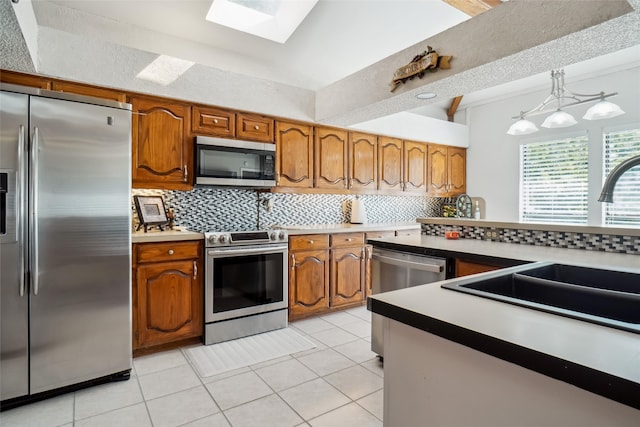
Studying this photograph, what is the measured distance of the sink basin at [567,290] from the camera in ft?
3.45

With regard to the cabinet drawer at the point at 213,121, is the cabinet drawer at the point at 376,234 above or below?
below

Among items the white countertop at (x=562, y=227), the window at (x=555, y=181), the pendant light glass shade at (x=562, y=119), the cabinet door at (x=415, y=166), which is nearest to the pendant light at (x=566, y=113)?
the pendant light glass shade at (x=562, y=119)

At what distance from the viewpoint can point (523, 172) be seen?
4.75 metres

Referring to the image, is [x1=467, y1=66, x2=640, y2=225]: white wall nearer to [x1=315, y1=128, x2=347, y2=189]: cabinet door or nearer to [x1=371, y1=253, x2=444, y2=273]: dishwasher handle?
[x1=315, y1=128, x2=347, y2=189]: cabinet door

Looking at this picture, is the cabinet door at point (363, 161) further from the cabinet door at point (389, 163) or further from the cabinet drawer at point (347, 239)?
the cabinet drawer at point (347, 239)

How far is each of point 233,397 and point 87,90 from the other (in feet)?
8.08

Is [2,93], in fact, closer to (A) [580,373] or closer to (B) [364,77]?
(B) [364,77]

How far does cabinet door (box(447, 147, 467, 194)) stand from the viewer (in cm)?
525

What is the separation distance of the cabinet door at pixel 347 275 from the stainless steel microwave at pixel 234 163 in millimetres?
1064

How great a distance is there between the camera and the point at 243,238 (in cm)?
305

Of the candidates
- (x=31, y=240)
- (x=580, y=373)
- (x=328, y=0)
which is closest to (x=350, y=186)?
(x=328, y=0)

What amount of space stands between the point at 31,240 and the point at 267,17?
255cm

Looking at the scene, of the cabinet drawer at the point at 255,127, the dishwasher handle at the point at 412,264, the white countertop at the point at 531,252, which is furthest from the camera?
the cabinet drawer at the point at 255,127

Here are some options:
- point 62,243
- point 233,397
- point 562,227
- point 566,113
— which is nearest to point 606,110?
point 566,113
